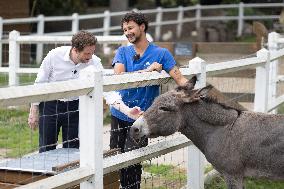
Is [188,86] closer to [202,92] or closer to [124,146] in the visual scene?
[202,92]

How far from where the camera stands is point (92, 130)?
5.93 m

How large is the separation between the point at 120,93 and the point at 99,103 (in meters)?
1.20

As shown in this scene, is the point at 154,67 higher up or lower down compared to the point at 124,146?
higher up

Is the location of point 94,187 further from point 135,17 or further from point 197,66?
point 197,66

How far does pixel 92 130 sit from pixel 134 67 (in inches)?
53.9

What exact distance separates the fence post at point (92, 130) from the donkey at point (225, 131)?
699 mm

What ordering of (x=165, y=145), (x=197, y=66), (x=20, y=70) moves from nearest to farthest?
1. (x=165, y=145)
2. (x=197, y=66)
3. (x=20, y=70)

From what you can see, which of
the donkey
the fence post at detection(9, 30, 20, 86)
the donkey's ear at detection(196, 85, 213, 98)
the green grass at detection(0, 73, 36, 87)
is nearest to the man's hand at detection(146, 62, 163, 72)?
the donkey

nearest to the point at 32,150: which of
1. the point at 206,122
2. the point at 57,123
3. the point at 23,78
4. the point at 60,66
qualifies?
the point at 57,123

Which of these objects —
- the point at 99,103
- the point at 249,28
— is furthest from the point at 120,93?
the point at 249,28

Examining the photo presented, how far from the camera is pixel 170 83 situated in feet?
24.7

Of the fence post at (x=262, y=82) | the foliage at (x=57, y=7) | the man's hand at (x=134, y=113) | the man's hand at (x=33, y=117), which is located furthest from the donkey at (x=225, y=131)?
the foliage at (x=57, y=7)

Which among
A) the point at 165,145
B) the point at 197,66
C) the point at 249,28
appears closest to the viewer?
the point at 165,145

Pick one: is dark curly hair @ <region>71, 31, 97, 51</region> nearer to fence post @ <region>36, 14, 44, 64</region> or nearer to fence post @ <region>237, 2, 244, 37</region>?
fence post @ <region>36, 14, 44, 64</region>
